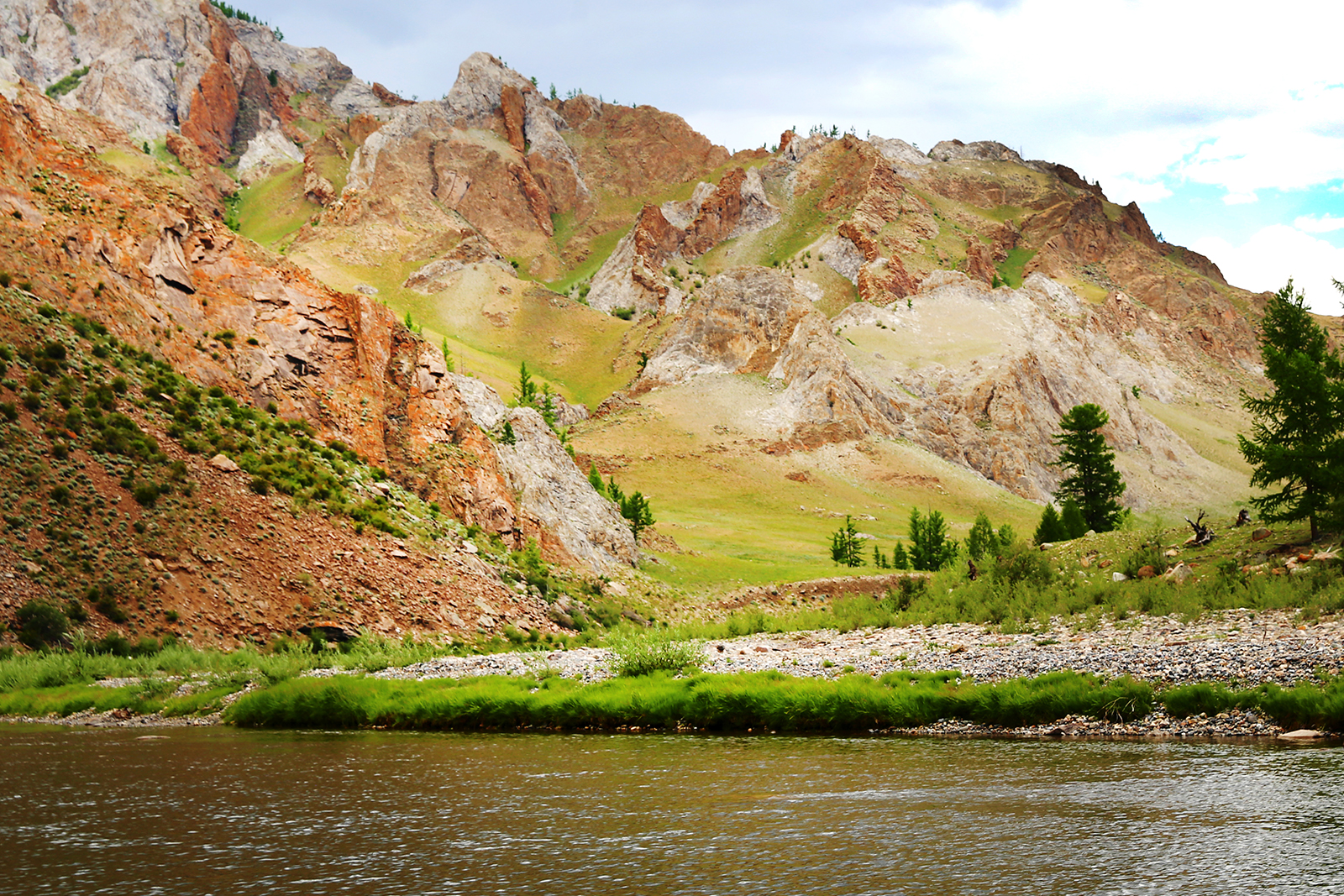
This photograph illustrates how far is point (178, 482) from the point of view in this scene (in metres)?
32.7

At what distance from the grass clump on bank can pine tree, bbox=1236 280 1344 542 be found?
49.1 feet

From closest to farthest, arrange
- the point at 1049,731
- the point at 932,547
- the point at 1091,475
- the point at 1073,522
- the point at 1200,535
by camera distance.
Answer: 1. the point at 1049,731
2. the point at 1200,535
3. the point at 1073,522
4. the point at 1091,475
5. the point at 932,547

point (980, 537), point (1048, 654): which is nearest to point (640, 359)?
point (980, 537)

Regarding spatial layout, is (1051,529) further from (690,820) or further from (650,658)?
(690,820)

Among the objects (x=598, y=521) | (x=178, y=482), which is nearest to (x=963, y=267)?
(x=598, y=521)

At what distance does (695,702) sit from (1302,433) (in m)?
23.9

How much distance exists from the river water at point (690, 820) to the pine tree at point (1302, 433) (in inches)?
644

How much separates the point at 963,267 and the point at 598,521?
152192 mm

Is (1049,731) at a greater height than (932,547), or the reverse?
(932,547)

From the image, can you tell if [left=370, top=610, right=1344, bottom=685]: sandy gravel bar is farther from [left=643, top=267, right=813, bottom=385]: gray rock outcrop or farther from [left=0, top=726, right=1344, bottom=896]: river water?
[left=643, top=267, right=813, bottom=385]: gray rock outcrop

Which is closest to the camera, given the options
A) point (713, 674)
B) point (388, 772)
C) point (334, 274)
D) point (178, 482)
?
point (388, 772)

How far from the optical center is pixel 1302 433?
28641 millimetres

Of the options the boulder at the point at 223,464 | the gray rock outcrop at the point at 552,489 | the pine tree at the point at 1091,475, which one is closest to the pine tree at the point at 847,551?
the pine tree at the point at 1091,475

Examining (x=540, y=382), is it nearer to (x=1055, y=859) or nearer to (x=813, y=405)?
(x=813, y=405)
